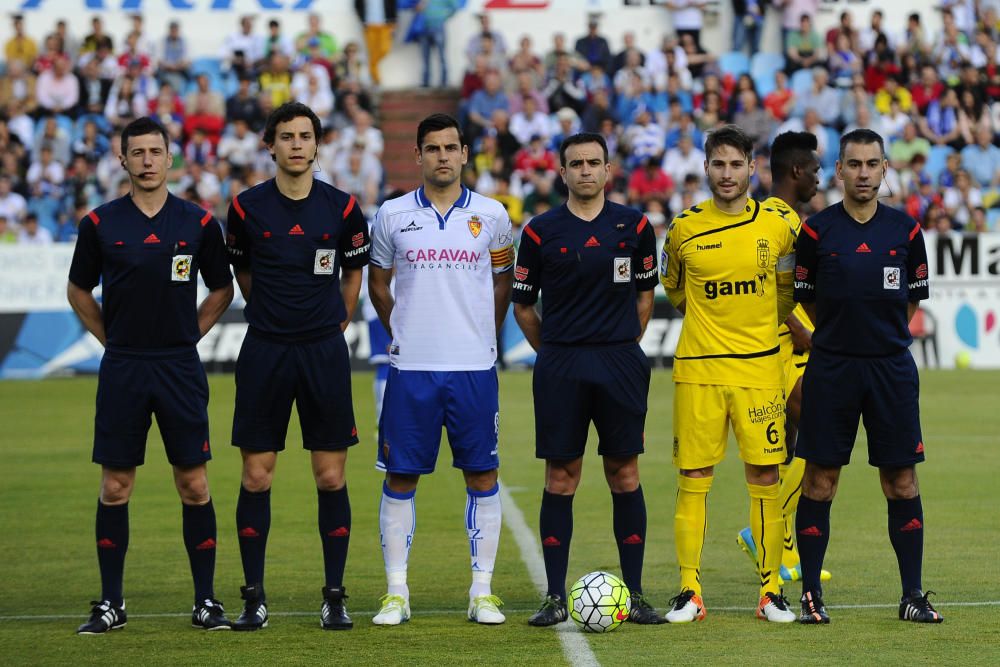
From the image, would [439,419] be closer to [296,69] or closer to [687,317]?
[687,317]

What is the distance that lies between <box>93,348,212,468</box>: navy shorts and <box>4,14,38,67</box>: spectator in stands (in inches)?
855

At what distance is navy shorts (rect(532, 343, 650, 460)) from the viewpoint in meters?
7.77

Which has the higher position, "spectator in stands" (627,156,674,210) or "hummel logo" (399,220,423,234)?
"spectator in stands" (627,156,674,210)

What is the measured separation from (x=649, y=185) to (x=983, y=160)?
20.5 ft

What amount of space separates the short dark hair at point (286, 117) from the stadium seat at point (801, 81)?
71.2 ft

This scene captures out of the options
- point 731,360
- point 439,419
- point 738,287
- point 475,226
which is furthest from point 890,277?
point 439,419

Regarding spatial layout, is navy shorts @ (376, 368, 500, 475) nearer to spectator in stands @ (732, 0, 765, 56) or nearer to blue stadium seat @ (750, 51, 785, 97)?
blue stadium seat @ (750, 51, 785, 97)

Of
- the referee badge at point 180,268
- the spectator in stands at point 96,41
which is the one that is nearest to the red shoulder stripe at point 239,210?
the referee badge at point 180,268

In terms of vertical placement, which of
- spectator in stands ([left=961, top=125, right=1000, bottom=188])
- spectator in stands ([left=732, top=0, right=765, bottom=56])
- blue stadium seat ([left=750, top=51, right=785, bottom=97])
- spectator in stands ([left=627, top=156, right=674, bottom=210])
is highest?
spectator in stands ([left=732, top=0, right=765, bottom=56])

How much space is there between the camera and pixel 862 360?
7645 millimetres

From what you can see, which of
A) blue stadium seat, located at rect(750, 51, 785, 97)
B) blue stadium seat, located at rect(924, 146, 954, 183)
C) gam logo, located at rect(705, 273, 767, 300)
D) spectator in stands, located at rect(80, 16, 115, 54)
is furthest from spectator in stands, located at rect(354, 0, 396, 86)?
gam logo, located at rect(705, 273, 767, 300)

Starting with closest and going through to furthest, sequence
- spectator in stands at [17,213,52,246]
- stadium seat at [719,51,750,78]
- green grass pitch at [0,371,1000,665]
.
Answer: green grass pitch at [0,371,1000,665], spectator in stands at [17,213,52,246], stadium seat at [719,51,750,78]

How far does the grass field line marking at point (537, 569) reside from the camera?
6.93 meters

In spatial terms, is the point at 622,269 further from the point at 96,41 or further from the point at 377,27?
the point at 377,27
